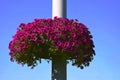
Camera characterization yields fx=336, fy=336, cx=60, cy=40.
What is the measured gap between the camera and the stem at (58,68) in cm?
766

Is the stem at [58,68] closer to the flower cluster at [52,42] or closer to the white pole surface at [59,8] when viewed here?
the flower cluster at [52,42]

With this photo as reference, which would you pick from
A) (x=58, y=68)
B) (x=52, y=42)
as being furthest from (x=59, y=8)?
(x=58, y=68)

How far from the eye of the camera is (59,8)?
805 centimetres

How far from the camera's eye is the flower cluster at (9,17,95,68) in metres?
7.14

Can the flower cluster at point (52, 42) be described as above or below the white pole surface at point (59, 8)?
below

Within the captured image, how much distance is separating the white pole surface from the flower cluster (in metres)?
0.43

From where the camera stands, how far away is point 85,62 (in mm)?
7652

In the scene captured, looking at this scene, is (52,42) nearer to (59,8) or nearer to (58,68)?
(58,68)

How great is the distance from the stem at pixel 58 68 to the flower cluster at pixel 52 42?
17cm

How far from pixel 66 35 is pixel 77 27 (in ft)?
1.30

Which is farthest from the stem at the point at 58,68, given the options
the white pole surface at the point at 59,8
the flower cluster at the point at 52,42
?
the white pole surface at the point at 59,8

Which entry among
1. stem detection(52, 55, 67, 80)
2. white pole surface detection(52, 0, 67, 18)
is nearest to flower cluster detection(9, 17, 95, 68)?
stem detection(52, 55, 67, 80)

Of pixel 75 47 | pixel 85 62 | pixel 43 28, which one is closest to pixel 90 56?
pixel 85 62

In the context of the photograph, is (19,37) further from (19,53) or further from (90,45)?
(90,45)
